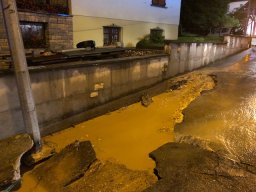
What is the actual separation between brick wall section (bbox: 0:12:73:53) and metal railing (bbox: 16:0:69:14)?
21 cm

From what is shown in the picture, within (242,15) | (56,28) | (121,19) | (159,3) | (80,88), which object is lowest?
(80,88)

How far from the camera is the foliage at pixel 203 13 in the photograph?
779 inches

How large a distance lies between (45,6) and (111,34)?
15.4 feet

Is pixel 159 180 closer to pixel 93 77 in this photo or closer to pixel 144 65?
pixel 93 77

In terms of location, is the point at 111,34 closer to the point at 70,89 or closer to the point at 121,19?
the point at 121,19

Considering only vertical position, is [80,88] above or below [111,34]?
below

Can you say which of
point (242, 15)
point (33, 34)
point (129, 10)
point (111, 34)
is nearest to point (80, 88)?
point (33, 34)

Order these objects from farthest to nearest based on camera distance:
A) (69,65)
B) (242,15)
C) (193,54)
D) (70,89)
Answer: (242,15) < (193,54) < (70,89) < (69,65)

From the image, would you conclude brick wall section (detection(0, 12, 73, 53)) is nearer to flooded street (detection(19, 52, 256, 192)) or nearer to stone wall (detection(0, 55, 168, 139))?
stone wall (detection(0, 55, 168, 139))

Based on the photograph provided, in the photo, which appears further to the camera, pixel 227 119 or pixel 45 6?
pixel 45 6

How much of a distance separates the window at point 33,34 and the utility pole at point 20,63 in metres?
6.81

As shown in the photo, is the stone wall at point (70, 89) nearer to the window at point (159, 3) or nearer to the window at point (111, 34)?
the window at point (111, 34)

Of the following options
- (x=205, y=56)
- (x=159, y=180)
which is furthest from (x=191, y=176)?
(x=205, y=56)

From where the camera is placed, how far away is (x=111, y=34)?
14469 mm
